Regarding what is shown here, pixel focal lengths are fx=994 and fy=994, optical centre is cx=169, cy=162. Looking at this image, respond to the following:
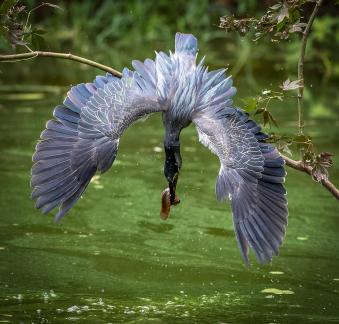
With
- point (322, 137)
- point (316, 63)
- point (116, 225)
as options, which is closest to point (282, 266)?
point (116, 225)

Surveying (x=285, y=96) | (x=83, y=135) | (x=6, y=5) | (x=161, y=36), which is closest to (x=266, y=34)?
(x=285, y=96)

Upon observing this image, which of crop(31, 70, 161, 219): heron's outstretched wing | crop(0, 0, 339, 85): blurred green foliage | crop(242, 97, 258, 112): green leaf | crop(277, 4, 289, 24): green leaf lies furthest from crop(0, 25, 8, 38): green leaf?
crop(0, 0, 339, 85): blurred green foliage

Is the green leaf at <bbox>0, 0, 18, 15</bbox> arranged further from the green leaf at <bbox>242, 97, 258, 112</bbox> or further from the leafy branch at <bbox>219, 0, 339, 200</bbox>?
the green leaf at <bbox>242, 97, 258, 112</bbox>

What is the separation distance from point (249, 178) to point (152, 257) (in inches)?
62.0

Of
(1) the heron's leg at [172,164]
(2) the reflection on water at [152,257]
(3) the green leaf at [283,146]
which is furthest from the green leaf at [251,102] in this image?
(2) the reflection on water at [152,257]

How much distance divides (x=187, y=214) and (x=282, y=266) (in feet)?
4.64

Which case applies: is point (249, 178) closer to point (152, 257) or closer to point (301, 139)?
point (301, 139)

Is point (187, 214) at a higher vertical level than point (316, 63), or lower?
lower

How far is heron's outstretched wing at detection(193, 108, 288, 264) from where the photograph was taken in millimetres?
4707

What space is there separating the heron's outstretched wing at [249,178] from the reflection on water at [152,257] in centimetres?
56

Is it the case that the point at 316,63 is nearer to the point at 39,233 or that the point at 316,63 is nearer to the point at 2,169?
the point at 2,169

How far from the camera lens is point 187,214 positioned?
7.30 metres

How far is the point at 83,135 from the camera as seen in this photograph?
16.4ft

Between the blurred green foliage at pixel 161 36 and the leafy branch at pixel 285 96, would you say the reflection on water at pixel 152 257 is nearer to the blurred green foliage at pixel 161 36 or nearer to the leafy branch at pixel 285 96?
the leafy branch at pixel 285 96
